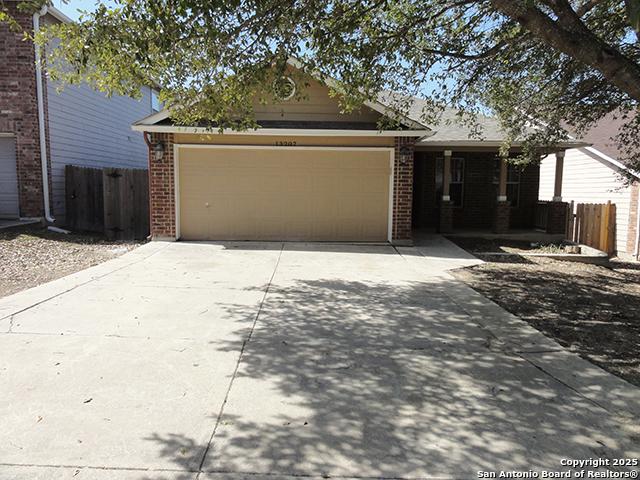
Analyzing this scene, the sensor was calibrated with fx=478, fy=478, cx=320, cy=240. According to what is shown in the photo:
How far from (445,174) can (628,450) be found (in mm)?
11313

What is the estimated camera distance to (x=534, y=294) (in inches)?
297

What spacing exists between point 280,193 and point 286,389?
848 centimetres

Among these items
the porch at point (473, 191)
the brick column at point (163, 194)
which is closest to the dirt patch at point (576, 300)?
the porch at point (473, 191)

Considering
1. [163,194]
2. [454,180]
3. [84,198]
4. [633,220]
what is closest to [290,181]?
[163,194]

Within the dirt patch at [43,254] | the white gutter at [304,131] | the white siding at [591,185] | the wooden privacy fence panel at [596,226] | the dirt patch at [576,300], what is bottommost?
the dirt patch at [576,300]

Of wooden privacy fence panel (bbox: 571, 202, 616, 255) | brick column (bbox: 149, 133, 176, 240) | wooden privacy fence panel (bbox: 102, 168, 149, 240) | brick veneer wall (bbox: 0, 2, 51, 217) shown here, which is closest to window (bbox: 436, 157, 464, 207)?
wooden privacy fence panel (bbox: 571, 202, 616, 255)

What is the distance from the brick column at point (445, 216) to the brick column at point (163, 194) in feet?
24.7

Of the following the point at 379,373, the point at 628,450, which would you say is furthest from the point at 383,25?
the point at 628,450

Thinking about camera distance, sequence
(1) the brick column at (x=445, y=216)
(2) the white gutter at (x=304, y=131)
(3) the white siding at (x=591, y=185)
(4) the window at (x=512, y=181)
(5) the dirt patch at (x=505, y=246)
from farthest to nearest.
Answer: (4) the window at (x=512, y=181)
(3) the white siding at (x=591, y=185)
(1) the brick column at (x=445, y=216)
(5) the dirt patch at (x=505, y=246)
(2) the white gutter at (x=304, y=131)

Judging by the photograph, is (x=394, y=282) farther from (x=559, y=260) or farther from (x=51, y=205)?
(x=51, y=205)

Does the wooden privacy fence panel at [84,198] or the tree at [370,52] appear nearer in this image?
the tree at [370,52]

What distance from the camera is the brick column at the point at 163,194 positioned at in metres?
11.5

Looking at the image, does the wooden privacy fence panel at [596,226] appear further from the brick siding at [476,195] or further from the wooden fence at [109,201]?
the wooden fence at [109,201]

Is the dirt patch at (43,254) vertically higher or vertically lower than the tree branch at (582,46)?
lower
